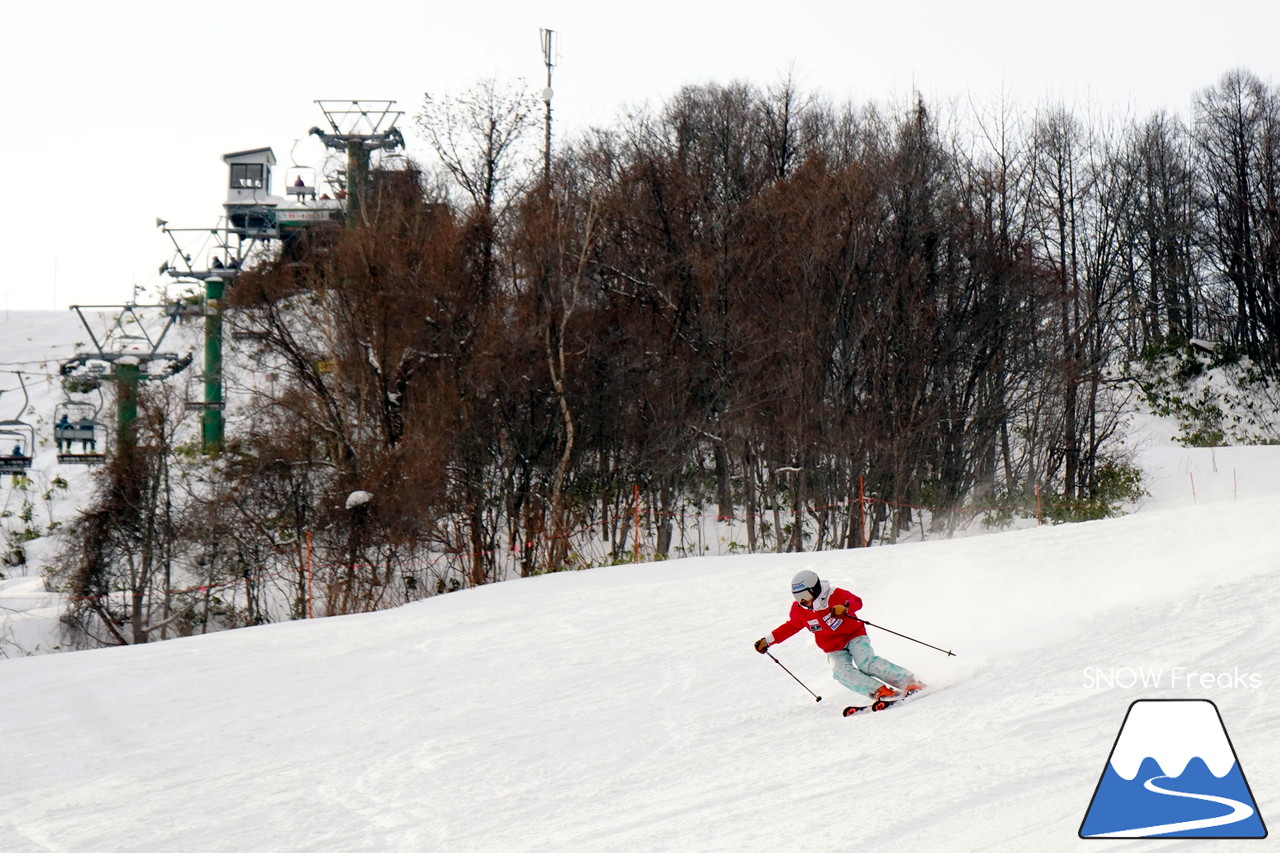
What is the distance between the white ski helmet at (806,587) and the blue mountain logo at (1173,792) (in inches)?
110

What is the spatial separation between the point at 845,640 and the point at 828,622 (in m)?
0.22

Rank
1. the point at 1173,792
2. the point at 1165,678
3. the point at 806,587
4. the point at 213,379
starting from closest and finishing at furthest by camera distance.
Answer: the point at 1173,792 < the point at 1165,678 < the point at 806,587 < the point at 213,379

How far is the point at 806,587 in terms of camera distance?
8.82 meters

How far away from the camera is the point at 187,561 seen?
77.9ft

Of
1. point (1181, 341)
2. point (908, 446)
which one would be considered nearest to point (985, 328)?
point (908, 446)

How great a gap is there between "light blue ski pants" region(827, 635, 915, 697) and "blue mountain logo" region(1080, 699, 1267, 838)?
2.50m

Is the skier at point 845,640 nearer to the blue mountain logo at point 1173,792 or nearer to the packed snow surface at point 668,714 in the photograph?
the packed snow surface at point 668,714

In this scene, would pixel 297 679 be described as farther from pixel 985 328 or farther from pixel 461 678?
pixel 985 328

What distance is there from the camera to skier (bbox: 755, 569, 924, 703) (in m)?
8.86

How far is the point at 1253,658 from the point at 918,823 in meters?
3.85

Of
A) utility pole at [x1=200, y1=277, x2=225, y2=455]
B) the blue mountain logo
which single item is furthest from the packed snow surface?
utility pole at [x1=200, y1=277, x2=225, y2=455]

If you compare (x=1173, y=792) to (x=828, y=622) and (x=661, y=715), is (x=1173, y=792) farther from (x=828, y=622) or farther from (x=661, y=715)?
(x=661, y=715)

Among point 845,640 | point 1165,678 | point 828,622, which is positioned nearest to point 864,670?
point 845,640

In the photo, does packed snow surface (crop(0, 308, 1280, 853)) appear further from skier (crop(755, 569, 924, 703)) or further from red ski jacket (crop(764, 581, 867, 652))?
red ski jacket (crop(764, 581, 867, 652))
